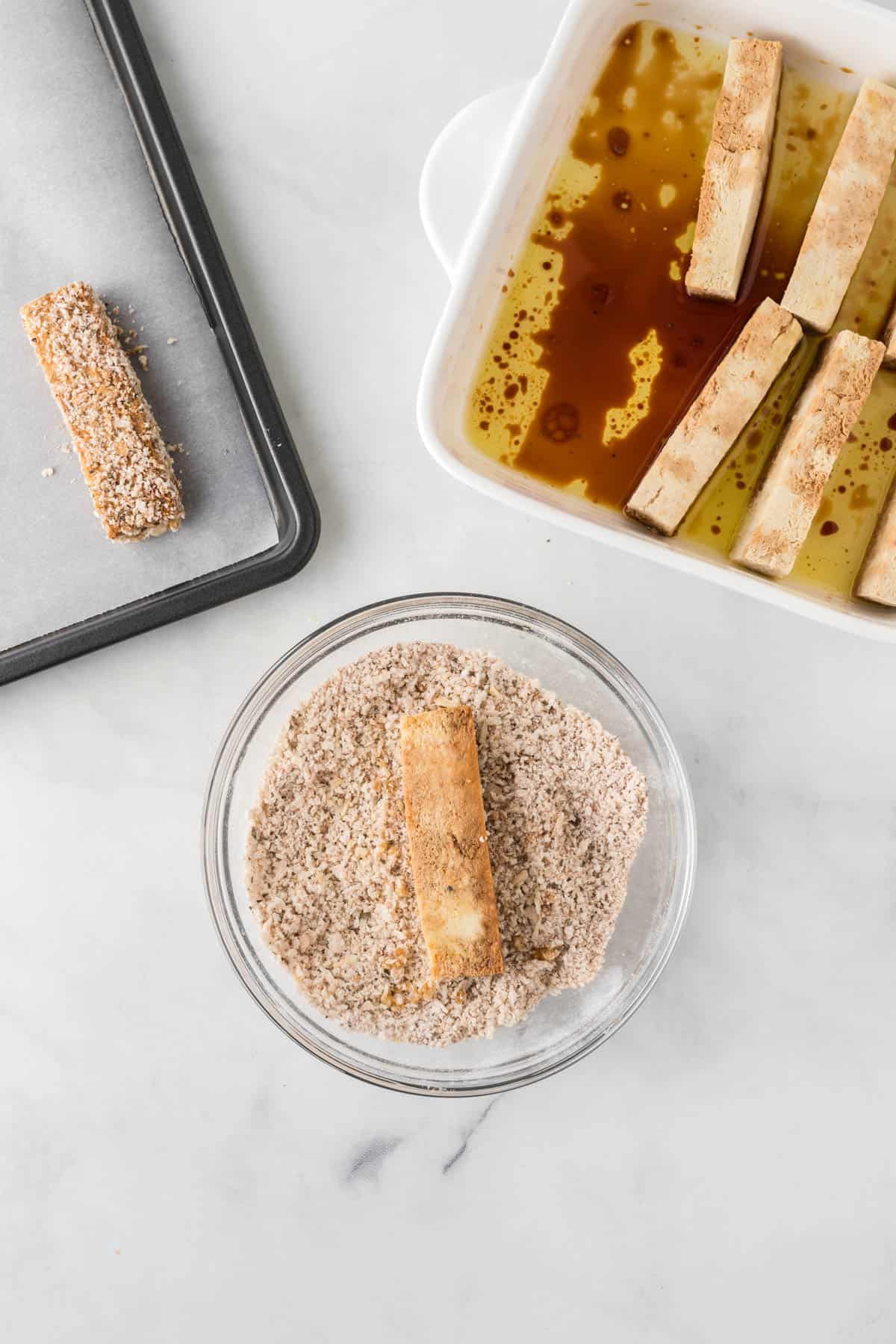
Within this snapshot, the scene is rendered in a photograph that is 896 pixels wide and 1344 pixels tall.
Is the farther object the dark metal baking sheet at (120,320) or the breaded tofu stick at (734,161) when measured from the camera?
the dark metal baking sheet at (120,320)

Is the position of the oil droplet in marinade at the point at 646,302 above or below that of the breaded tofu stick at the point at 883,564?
above

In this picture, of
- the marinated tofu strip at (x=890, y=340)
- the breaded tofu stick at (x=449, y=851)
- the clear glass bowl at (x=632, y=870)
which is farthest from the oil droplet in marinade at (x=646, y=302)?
the breaded tofu stick at (x=449, y=851)

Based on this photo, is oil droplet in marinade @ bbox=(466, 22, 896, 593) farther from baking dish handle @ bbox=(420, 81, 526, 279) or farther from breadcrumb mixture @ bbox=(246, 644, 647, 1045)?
breadcrumb mixture @ bbox=(246, 644, 647, 1045)

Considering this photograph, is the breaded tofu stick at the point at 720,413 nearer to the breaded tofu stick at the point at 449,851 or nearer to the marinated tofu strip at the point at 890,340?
the marinated tofu strip at the point at 890,340

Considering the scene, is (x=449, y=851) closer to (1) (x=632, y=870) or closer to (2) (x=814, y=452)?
(1) (x=632, y=870)

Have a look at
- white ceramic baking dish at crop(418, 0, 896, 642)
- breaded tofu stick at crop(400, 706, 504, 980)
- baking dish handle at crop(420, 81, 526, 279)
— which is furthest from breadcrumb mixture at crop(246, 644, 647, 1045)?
baking dish handle at crop(420, 81, 526, 279)

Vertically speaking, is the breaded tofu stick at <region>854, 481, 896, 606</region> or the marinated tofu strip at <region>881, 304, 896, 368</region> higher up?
the marinated tofu strip at <region>881, 304, 896, 368</region>

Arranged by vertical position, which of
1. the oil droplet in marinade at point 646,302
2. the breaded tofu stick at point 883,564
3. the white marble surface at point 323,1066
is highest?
the oil droplet in marinade at point 646,302
